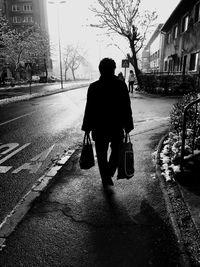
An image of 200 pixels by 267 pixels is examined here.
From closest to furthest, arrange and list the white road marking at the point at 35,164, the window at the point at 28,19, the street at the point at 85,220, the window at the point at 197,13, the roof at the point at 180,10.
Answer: the street at the point at 85,220
the white road marking at the point at 35,164
the window at the point at 197,13
the roof at the point at 180,10
the window at the point at 28,19

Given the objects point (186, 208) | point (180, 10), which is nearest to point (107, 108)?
point (186, 208)

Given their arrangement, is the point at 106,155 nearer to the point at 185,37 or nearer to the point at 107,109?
the point at 107,109

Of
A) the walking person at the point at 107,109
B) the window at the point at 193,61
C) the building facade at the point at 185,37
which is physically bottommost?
the walking person at the point at 107,109

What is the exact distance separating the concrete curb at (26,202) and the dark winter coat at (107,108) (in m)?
1.26

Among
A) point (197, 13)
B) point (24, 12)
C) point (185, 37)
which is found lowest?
point (185, 37)

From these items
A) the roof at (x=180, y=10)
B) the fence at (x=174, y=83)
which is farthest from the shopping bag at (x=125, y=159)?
the roof at (x=180, y=10)

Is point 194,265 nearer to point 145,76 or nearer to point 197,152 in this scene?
point 197,152

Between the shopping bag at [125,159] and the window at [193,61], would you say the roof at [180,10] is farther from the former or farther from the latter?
the shopping bag at [125,159]

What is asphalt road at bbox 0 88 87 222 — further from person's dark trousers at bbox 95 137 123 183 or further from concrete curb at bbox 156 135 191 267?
concrete curb at bbox 156 135 191 267

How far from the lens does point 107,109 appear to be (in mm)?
3410

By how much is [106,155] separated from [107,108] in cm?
74

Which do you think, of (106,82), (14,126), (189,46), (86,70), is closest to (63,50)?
(86,70)

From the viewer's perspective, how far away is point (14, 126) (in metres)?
8.48

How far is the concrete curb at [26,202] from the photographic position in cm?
279
